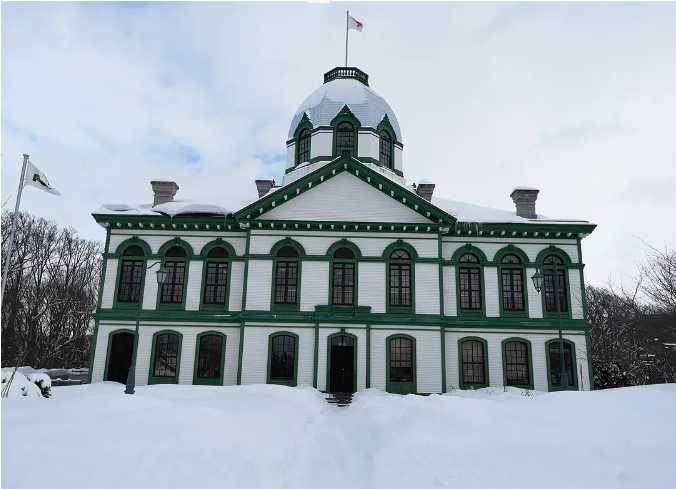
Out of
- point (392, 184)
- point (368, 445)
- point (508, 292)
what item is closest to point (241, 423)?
point (368, 445)

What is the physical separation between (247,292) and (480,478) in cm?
1748

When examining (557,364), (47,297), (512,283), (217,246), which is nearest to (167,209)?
(217,246)

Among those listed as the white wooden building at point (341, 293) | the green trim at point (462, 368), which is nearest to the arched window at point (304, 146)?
the white wooden building at point (341, 293)

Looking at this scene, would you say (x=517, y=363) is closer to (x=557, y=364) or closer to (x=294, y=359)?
(x=557, y=364)

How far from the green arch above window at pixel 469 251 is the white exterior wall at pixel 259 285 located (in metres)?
9.80

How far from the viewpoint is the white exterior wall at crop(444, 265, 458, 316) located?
2478 cm

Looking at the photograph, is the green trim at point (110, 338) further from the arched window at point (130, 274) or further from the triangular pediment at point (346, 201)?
the triangular pediment at point (346, 201)

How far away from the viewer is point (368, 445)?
38.1 ft

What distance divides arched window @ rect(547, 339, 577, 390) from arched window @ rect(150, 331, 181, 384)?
19.0 m

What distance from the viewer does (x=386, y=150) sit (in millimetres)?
30141

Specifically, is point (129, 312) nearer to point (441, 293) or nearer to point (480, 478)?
point (441, 293)

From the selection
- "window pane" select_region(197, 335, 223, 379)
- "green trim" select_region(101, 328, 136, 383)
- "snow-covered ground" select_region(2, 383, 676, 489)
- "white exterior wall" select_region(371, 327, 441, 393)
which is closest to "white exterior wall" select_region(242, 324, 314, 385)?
"window pane" select_region(197, 335, 223, 379)

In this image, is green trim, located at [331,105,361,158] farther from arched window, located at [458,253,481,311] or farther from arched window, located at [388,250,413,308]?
arched window, located at [458,253,481,311]

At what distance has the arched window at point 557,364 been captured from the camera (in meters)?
24.1
